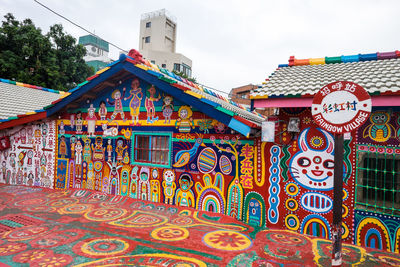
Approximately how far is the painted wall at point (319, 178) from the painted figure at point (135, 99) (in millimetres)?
3915

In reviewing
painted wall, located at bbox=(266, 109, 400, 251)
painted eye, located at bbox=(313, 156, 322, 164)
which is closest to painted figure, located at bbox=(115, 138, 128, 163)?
painted wall, located at bbox=(266, 109, 400, 251)

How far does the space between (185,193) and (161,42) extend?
38.5m

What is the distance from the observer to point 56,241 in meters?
4.67

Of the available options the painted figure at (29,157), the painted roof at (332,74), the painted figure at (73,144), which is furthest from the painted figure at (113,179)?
the painted roof at (332,74)

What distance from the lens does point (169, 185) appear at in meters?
6.78

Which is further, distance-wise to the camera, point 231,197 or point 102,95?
point 102,95

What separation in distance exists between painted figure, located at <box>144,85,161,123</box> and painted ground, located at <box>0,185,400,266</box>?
100 inches

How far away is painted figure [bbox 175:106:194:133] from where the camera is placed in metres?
6.51

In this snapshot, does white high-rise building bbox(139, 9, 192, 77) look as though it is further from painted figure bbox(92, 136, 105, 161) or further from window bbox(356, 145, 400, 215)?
window bbox(356, 145, 400, 215)

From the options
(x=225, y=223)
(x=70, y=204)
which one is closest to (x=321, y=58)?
(x=225, y=223)

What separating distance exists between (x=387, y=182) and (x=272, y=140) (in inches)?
90.3

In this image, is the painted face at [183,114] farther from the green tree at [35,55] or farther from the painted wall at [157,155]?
the green tree at [35,55]

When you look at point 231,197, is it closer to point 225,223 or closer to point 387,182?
point 225,223

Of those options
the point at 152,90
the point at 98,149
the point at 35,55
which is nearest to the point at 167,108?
the point at 152,90
